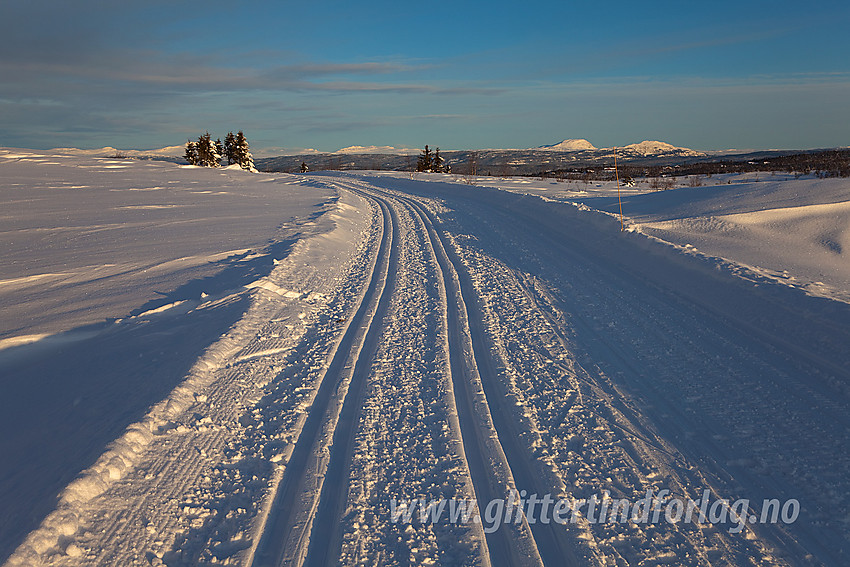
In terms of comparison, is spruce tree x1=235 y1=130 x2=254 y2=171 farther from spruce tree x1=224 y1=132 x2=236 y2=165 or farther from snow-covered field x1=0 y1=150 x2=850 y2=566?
snow-covered field x1=0 y1=150 x2=850 y2=566

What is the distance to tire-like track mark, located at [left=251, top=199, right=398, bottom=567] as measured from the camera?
267 cm

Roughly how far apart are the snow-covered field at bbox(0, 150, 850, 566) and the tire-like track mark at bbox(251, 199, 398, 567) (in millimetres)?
18

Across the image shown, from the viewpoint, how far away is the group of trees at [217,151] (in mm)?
71875

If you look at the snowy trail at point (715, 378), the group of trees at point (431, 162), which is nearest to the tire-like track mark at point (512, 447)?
the snowy trail at point (715, 378)

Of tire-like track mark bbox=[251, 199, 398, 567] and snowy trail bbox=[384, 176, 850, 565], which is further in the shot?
snowy trail bbox=[384, 176, 850, 565]

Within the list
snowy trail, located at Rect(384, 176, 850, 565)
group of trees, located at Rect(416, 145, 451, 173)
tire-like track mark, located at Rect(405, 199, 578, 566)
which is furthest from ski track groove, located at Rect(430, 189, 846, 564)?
group of trees, located at Rect(416, 145, 451, 173)

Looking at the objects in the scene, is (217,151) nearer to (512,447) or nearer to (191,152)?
(191,152)

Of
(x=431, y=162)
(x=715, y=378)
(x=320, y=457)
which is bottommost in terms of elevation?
(x=320, y=457)

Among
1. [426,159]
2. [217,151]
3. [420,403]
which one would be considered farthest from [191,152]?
[420,403]

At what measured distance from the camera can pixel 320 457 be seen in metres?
3.37

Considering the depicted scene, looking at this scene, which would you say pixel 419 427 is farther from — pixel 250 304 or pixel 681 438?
pixel 250 304

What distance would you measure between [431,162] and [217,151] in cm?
3757

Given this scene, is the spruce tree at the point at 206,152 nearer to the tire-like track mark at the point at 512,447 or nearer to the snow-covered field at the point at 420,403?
the snow-covered field at the point at 420,403

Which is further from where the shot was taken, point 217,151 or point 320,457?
point 217,151
